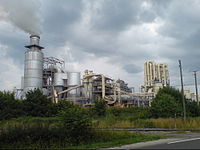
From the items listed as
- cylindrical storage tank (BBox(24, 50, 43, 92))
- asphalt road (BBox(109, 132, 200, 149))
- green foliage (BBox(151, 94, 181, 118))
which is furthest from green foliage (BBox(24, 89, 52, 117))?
asphalt road (BBox(109, 132, 200, 149))

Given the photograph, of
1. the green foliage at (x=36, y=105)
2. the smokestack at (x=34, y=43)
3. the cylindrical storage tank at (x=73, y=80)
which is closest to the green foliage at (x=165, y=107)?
the green foliage at (x=36, y=105)

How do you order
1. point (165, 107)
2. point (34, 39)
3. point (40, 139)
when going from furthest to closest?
point (34, 39) < point (165, 107) < point (40, 139)

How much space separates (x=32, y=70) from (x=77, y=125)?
47.7m

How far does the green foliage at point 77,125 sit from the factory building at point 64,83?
4544cm

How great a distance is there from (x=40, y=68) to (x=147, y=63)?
65.3 meters

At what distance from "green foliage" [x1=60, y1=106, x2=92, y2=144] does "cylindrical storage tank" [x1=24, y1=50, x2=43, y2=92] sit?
46.6 metres

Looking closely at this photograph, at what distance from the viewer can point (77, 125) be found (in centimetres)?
1327

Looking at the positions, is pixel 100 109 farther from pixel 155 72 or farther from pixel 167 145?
pixel 155 72

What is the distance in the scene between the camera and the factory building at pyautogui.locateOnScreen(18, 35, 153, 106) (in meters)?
58.1

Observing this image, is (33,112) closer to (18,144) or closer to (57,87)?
(57,87)

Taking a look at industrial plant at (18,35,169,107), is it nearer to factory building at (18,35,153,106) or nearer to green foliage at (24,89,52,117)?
factory building at (18,35,153,106)

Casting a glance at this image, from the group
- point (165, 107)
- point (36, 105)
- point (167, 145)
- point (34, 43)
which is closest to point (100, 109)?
point (36, 105)

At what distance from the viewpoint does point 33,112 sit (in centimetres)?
4309

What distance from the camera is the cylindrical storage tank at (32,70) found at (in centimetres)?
5756
